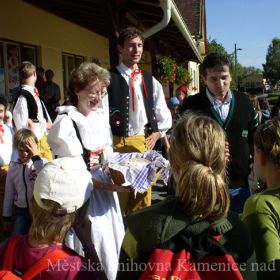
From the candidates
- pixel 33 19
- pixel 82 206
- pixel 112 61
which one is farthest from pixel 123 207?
pixel 33 19

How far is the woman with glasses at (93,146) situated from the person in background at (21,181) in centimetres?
88

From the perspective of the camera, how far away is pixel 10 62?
6910 millimetres

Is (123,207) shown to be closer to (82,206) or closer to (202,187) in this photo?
(82,206)

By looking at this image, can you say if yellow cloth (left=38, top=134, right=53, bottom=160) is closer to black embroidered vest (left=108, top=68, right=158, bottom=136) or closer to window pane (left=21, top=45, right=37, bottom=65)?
black embroidered vest (left=108, top=68, right=158, bottom=136)

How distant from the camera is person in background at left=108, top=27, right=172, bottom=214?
9.71ft

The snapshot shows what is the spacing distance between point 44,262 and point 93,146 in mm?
1069

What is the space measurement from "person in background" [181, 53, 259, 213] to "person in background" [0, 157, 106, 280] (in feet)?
4.26

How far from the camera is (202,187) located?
141 cm

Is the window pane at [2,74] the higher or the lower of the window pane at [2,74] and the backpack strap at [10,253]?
the higher

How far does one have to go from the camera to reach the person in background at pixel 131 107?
9.71 ft

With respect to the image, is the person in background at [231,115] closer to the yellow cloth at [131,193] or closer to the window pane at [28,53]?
the yellow cloth at [131,193]

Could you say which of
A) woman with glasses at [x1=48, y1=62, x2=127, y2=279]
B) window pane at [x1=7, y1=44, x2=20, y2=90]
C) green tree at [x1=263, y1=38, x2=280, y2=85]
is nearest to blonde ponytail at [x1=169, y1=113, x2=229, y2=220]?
woman with glasses at [x1=48, y1=62, x2=127, y2=279]

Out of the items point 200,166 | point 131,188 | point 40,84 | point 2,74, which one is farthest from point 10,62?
point 200,166

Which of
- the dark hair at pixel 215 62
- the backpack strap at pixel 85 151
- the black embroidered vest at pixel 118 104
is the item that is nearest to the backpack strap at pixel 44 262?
the backpack strap at pixel 85 151
